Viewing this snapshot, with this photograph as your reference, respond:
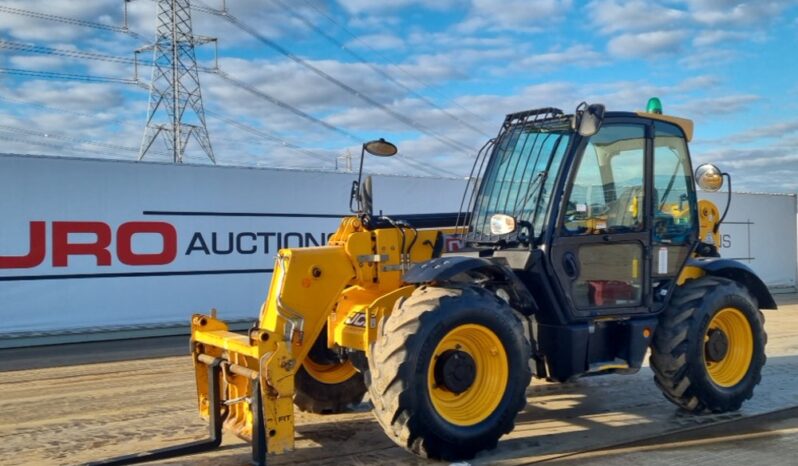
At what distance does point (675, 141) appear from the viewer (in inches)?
265

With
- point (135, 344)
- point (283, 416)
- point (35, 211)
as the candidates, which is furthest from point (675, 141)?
point (35, 211)

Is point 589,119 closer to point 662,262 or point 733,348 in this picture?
point 662,262

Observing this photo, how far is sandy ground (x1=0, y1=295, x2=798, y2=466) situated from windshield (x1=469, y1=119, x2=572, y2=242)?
1.69 meters

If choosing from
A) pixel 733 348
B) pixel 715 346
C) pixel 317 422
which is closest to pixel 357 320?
pixel 317 422

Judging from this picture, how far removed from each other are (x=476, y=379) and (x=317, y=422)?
5.24 feet

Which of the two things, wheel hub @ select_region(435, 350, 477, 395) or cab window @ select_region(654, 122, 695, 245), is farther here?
cab window @ select_region(654, 122, 695, 245)

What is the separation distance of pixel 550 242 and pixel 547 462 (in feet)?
5.36

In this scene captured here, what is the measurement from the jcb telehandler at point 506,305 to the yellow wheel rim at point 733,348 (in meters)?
0.02

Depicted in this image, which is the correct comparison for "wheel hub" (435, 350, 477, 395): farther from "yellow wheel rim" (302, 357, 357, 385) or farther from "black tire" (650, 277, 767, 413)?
"black tire" (650, 277, 767, 413)

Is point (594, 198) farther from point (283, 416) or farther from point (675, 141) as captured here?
point (283, 416)

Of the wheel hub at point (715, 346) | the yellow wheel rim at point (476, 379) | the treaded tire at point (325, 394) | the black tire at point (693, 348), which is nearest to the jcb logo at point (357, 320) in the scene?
the yellow wheel rim at point (476, 379)

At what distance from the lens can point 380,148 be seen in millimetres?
6023

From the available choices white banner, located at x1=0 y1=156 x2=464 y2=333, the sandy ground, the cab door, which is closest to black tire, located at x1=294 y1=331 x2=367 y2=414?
the sandy ground

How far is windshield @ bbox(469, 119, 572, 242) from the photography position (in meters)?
6.09
